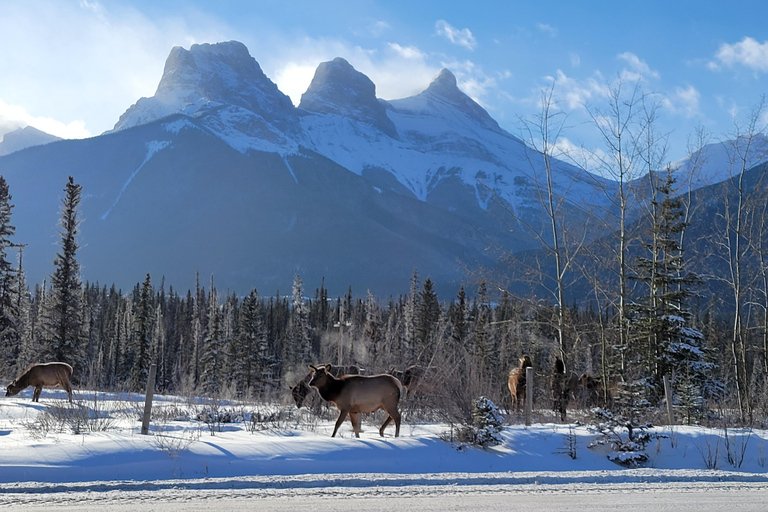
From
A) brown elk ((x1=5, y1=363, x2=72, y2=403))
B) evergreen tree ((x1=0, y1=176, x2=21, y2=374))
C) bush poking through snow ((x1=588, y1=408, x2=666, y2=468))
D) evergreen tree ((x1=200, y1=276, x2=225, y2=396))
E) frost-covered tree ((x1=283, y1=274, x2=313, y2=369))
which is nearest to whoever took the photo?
bush poking through snow ((x1=588, y1=408, x2=666, y2=468))

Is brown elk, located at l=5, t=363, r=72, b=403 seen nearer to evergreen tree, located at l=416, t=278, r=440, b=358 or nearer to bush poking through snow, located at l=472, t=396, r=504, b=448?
bush poking through snow, located at l=472, t=396, r=504, b=448

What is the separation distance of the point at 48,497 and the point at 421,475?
4.57 meters

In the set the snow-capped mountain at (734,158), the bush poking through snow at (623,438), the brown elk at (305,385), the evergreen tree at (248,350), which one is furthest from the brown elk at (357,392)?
the evergreen tree at (248,350)

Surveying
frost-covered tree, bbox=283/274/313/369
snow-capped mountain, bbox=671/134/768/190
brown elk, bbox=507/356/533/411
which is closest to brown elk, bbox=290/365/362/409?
brown elk, bbox=507/356/533/411

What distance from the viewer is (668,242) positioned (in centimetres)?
2325

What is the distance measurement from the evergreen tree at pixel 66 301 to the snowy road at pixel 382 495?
1297 inches

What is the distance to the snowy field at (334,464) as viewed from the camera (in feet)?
24.2

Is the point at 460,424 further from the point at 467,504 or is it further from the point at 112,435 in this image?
the point at 112,435

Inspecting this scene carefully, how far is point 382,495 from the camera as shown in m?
7.27

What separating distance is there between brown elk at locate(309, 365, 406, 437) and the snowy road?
270 centimetres

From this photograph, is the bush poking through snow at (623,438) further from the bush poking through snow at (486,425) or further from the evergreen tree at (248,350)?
the evergreen tree at (248,350)

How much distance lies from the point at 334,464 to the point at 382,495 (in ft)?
7.37

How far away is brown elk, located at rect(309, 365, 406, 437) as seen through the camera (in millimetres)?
10969

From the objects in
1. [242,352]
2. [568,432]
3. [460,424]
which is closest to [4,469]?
[460,424]
